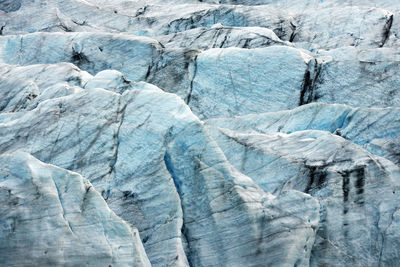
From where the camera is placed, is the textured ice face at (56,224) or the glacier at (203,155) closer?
the textured ice face at (56,224)

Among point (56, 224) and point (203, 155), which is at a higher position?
point (203, 155)

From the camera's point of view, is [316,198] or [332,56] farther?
[332,56]

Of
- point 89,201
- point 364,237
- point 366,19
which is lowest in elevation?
point 364,237

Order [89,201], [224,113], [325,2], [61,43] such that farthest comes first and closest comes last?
[325,2] < [61,43] < [224,113] < [89,201]

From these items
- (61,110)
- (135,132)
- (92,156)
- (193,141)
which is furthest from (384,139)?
(61,110)

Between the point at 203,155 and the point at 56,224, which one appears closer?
the point at 56,224

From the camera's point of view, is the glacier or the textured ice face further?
the glacier

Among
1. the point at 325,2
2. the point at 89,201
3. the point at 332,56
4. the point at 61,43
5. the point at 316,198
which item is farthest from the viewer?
the point at 325,2

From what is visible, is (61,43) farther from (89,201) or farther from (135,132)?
(89,201)
